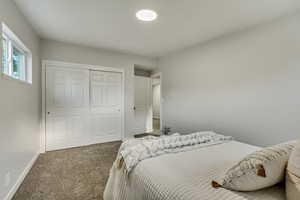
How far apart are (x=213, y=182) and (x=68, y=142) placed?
133 inches

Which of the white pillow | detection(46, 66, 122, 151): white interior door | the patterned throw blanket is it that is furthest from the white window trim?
the white pillow

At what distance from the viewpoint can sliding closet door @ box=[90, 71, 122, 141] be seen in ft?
12.2

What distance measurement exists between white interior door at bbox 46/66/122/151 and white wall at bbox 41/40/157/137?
226 mm

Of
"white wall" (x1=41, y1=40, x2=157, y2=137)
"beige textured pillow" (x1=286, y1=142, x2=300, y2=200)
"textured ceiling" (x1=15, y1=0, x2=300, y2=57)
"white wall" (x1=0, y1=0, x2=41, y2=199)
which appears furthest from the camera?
"white wall" (x1=41, y1=40, x2=157, y2=137)

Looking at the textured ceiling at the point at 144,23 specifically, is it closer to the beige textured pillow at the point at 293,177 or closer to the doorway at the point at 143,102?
the doorway at the point at 143,102

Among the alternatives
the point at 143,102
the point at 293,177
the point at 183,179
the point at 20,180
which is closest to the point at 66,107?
the point at 20,180

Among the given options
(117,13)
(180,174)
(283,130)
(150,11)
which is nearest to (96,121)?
(117,13)

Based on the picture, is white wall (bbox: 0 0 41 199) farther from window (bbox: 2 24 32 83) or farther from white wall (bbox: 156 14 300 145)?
white wall (bbox: 156 14 300 145)

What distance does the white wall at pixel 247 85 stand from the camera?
2.07 m

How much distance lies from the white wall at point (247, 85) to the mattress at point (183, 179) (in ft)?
3.14

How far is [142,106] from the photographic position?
4930mm

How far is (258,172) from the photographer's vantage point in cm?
83

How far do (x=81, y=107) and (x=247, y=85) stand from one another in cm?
343

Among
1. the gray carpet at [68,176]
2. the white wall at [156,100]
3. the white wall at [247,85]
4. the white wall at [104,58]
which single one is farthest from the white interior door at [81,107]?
the white wall at [156,100]
